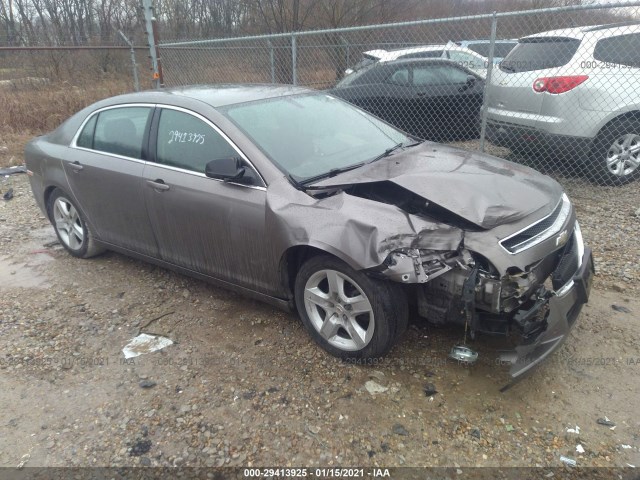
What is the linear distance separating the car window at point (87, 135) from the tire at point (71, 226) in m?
0.53

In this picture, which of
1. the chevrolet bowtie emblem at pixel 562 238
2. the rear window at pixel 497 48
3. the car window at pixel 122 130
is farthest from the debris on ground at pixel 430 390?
the rear window at pixel 497 48

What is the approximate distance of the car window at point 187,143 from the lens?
11.2 feet

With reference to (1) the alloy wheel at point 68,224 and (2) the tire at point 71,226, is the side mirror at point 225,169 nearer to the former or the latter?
(2) the tire at point 71,226

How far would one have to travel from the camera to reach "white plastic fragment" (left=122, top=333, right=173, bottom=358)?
341cm

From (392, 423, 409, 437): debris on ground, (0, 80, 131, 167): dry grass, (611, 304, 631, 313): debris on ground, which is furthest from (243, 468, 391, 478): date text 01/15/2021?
(0, 80, 131, 167): dry grass

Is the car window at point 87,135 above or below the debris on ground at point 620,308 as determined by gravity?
above

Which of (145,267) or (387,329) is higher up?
(387,329)

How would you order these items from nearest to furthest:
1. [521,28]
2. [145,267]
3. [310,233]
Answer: [310,233] → [145,267] → [521,28]

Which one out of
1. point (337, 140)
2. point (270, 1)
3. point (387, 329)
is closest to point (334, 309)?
point (387, 329)

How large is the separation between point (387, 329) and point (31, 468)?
1.99m

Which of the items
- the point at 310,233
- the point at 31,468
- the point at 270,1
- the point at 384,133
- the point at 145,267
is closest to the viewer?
the point at 31,468

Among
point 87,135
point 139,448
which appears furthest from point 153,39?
point 139,448

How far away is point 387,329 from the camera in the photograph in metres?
2.85

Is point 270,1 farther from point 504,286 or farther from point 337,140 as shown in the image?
point 504,286
